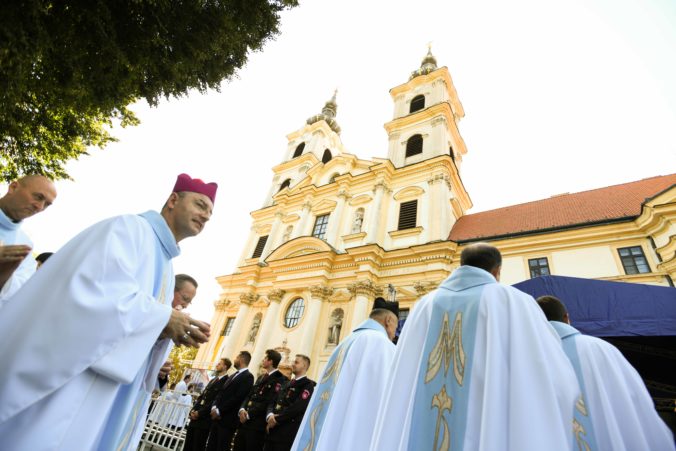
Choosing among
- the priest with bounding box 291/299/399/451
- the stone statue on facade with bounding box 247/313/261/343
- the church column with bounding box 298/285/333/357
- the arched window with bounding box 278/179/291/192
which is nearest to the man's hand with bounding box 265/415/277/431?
the priest with bounding box 291/299/399/451

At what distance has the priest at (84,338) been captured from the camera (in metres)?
1.30

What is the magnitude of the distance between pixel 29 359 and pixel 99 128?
1044cm

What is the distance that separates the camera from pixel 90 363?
1.41 metres

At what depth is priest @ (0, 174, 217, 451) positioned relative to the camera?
1.30 m

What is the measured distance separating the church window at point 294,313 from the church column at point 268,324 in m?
0.63

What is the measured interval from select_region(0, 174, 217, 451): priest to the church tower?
63.9 ft

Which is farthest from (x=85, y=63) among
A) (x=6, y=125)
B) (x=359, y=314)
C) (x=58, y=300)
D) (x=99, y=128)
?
(x=359, y=314)

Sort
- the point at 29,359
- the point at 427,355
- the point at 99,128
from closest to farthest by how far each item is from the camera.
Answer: the point at 29,359 → the point at 427,355 → the point at 99,128

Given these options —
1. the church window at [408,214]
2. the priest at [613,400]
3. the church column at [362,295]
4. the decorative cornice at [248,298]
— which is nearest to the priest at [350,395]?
the priest at [613,400]

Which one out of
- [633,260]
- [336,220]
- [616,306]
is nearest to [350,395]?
[616,306]

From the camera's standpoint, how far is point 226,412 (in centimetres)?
614

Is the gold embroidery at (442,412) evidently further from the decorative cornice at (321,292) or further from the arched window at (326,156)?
the arched window at (326,156)

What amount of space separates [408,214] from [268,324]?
9.97 metres

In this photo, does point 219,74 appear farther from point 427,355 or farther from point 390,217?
point 390,217
